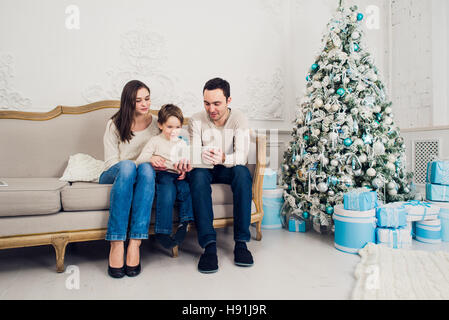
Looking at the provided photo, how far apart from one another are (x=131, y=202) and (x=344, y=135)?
147 centimetres

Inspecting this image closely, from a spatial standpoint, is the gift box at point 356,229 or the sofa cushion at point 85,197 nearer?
the sofa cushion at point 85,197

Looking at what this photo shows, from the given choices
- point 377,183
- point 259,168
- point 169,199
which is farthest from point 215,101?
point 377,183

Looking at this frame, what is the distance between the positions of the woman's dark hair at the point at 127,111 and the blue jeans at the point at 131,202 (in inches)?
11.2

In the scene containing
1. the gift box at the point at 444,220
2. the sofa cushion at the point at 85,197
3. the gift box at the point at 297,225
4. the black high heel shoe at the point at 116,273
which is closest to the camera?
the black high heel shoe at the point at 116,273

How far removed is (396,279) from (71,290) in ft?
4.66

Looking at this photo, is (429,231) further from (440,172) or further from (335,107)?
(335,107)

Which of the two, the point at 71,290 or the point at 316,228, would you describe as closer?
the point at 71,290

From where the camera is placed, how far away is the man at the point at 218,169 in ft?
4.87

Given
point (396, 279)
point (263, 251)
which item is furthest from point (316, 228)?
point (396, 279)

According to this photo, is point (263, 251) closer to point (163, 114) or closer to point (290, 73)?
point (163, 114)

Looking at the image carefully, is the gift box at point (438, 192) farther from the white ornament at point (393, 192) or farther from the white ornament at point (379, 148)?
the white ornament at point (379, 148)

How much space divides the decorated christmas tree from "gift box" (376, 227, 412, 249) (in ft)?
1.06

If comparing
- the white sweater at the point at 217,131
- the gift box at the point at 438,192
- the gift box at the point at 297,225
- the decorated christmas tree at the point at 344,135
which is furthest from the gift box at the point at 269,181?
the gift box at the point at 438,192
